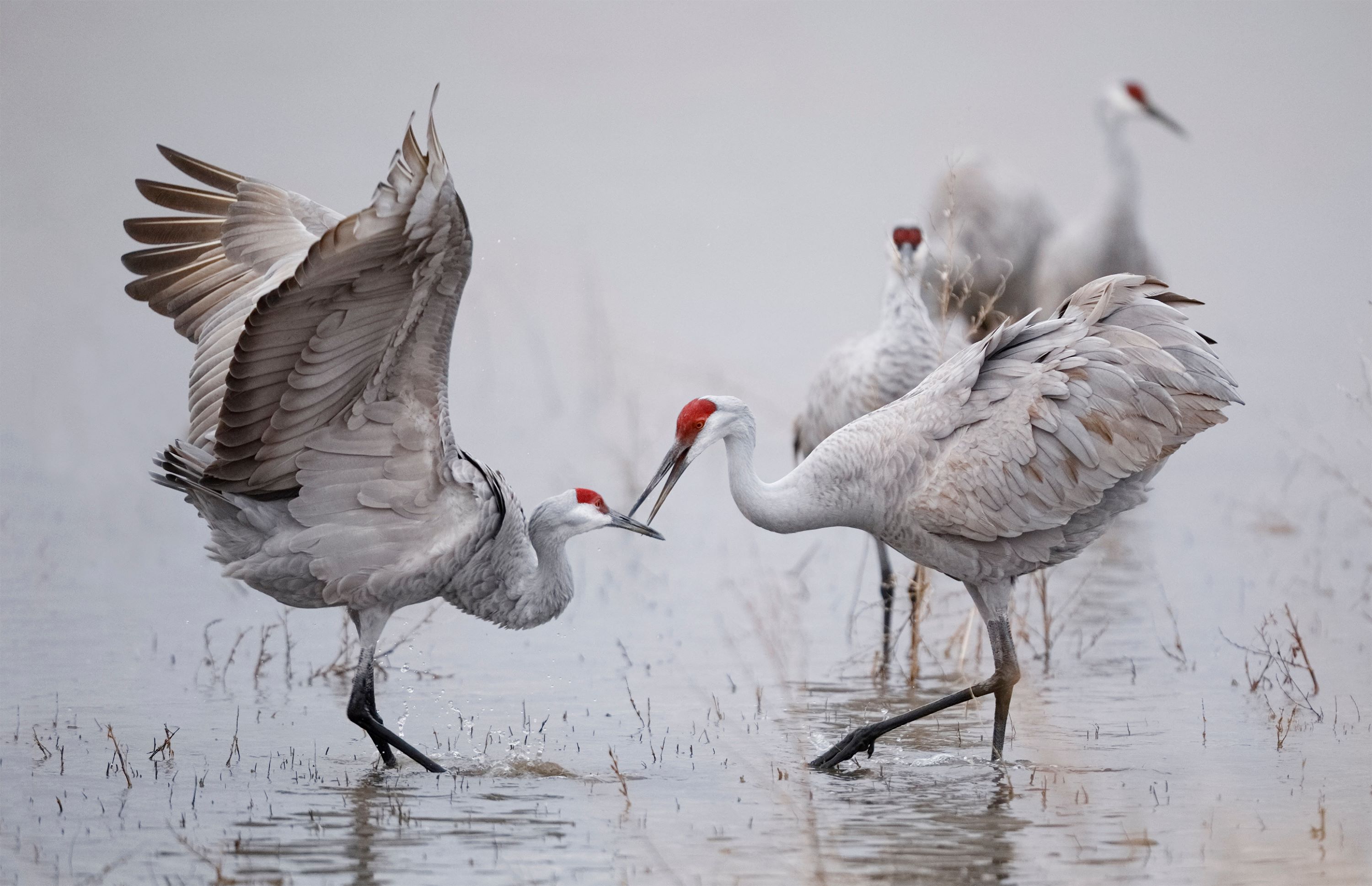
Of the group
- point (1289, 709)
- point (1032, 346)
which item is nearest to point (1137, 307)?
point (1032, 346)

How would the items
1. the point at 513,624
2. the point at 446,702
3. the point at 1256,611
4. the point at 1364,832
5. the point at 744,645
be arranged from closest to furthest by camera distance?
the point at 1364,832
the point at 513,624
the point at 446,702
the point at 744,645
the point at 1256,611

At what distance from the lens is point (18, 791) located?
17.7ft

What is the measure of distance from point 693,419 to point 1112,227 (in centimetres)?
796

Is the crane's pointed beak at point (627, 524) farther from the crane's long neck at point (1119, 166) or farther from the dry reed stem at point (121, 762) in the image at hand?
the crane's long neck at point (1119, 166)

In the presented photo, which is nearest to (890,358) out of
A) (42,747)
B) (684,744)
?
(684,744)

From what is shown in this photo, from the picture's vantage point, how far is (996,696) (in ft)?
20.1

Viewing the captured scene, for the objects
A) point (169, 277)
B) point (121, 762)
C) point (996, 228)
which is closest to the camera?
point (121, 762)

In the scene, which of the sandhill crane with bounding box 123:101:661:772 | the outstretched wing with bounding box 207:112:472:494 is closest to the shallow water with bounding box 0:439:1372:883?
the sandhill crane with bounding box 123:101:661:772

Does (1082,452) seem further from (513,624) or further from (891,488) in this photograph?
(513,624)

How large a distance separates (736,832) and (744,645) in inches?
115

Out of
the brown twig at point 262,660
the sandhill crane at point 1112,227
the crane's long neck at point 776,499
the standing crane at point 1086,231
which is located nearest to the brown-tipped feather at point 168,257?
the brown twig at point 262,660

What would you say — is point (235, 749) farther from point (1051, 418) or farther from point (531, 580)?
point (1051, 418)

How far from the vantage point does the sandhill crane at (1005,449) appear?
5.88 metres

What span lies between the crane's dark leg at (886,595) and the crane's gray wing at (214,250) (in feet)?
9.12
